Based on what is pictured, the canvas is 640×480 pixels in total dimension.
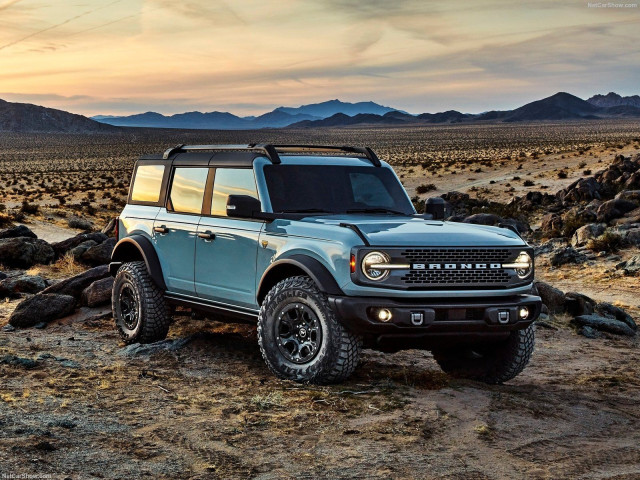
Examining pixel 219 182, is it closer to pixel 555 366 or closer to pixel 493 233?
pixel 493 233

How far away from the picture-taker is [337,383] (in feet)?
24.1

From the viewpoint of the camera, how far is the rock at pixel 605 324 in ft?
41.7

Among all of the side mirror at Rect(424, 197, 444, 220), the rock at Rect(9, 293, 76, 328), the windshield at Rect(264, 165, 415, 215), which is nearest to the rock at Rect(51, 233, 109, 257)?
the rock at Rect(9, 293, 76, 328)

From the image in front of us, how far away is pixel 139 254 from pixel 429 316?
176 inches

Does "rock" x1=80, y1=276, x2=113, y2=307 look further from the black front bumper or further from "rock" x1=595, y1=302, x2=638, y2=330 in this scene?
"rock" x1=595, y1=302, x2=638, y2=330

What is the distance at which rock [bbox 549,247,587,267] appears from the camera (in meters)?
21.0

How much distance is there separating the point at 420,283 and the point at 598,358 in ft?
15.2

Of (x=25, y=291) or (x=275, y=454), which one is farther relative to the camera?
(x=25, y=291)

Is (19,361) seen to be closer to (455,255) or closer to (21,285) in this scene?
(455,255)

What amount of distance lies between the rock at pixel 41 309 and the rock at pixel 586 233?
50.0 feet

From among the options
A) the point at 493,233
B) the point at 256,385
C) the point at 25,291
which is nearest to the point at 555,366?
the point at 493,233

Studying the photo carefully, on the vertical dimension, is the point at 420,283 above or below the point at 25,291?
above

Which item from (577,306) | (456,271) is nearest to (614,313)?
(577,306)

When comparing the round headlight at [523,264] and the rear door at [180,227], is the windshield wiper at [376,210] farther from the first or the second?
the rear door at [180,227]
